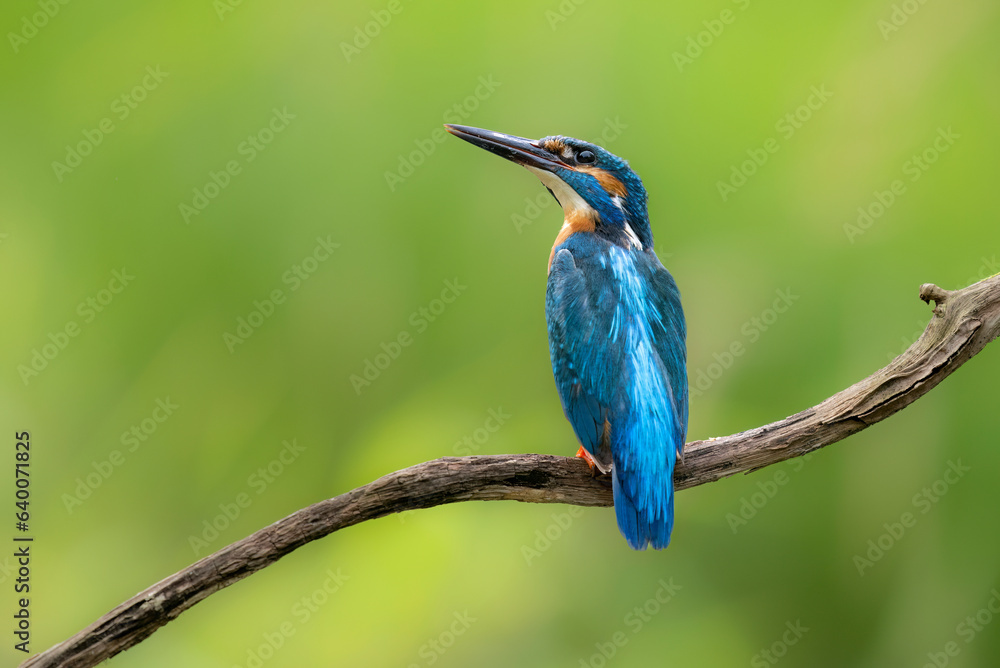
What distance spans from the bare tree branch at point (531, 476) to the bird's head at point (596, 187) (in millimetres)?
695

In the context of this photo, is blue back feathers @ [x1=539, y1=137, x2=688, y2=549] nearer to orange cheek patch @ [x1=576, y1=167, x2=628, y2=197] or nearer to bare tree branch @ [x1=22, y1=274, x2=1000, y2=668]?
orange cheek patch @ [x1=576, y1=167, x2=628, y2=197]

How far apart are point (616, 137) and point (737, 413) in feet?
4.28

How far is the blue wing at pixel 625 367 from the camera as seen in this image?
202 cm

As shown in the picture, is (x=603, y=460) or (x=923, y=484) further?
(x=923, y=484)

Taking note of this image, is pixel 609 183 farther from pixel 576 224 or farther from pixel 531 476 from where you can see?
pixel 531 476

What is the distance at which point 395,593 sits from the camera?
11.2 feet

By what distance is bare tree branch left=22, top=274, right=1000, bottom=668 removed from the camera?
199 centimetres

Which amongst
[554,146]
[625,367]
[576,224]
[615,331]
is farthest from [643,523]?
[554,146]

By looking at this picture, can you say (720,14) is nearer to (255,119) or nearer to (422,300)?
(422,300)

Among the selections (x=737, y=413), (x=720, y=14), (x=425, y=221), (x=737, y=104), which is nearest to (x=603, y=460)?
(x=737, y=413)

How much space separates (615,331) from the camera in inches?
87.0

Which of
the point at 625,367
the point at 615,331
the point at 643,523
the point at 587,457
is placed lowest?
the point at 643,523

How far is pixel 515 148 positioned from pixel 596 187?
11.2 inches

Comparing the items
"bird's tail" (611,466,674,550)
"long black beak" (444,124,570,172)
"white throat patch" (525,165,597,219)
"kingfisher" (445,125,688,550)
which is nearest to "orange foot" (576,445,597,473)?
"kingfisher" (445,125,688,550)
